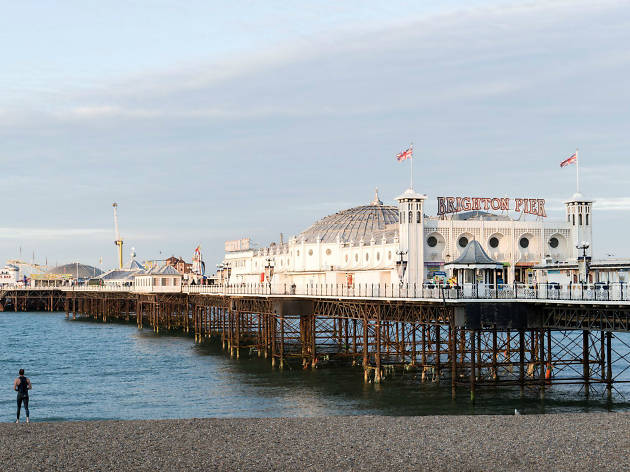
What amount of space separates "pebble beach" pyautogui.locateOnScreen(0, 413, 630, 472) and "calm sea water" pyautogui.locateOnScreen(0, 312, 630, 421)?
9793mm

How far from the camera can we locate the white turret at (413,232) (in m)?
62.3

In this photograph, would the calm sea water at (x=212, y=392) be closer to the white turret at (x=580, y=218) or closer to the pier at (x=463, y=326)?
the pier at (x=463, y=326)

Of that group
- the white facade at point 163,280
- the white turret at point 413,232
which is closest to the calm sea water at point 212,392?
the white turret at point 413,232

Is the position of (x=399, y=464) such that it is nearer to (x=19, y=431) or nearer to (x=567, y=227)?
(x=19, y=431)

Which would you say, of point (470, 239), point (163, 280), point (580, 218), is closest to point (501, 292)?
point (470, 239)

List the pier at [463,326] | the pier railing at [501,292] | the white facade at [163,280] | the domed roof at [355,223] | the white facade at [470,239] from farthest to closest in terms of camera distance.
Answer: the white facade at [163,280] < the domed roof at [355,223] < the white facade at [470,239] < the pier at [463,326] < the pier railing at [501,292]

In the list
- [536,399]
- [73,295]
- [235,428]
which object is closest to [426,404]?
[536,399]

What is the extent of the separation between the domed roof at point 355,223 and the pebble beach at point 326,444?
6221cm

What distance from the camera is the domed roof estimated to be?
97750mm

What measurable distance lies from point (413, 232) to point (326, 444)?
37141 mm

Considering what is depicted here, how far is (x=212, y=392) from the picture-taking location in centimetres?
4978

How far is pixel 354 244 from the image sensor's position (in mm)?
87062

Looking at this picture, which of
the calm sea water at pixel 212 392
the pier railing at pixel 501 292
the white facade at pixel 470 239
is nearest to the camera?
the pier railing at pixel 501 292

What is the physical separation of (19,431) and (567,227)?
49205mm
